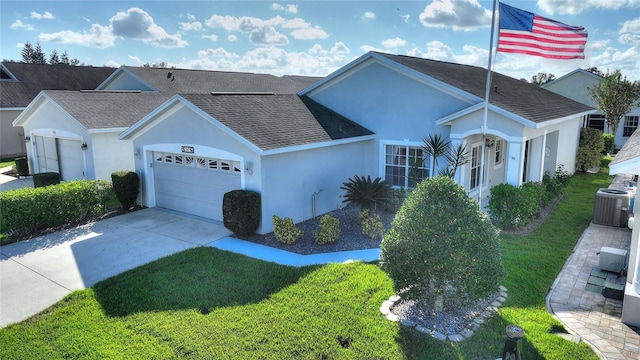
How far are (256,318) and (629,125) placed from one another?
109ft

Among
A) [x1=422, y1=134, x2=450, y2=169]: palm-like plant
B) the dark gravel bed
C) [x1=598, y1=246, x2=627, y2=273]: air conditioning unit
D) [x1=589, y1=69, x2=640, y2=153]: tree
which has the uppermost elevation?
[x1=589, y1=69, x2=640, y2=153]: tree

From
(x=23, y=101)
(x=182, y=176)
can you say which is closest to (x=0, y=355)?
(x=182, y=176)

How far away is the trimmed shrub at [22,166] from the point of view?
21.3 m

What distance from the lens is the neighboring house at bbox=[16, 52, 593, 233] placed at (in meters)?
12.5

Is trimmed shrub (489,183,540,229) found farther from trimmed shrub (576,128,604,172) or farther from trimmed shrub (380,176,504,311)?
trimmed shrub (576,128,604,172)

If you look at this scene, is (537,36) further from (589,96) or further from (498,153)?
(589,96)

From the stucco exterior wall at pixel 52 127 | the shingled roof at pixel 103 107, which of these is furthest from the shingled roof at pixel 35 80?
the shingled roof at pixel 103 107

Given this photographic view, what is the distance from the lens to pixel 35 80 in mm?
31281

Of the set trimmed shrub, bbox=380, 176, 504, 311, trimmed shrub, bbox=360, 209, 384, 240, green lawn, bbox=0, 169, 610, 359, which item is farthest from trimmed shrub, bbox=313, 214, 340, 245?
trimmed shrub, bbox=380, 176, 504, 311

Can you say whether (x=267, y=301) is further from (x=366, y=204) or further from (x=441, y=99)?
(x=441, y=99)

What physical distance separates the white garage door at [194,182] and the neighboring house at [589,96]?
91.6ft

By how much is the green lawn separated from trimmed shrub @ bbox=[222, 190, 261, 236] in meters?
1.69

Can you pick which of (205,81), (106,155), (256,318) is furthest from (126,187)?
(205,81)

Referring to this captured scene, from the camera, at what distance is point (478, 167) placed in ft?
50.0
